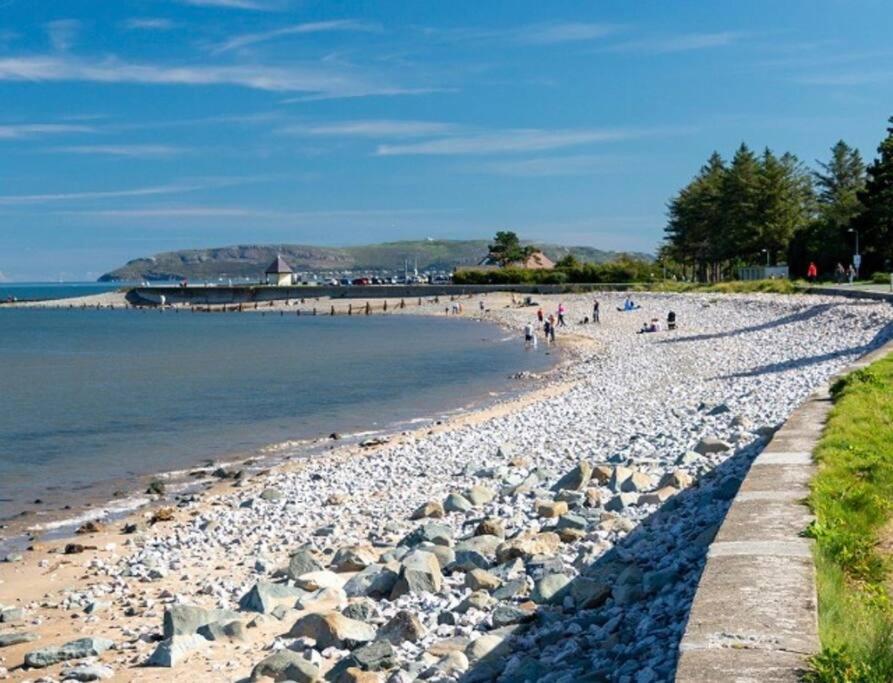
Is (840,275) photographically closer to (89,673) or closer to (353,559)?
(353,559)

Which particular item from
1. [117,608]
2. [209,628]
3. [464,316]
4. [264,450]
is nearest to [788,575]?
[209,628]

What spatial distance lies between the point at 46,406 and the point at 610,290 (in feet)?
246

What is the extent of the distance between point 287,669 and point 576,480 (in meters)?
6.03

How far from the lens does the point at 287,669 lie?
7.18 metres

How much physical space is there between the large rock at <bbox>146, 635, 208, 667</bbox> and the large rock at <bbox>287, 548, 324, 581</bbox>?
69.5 inches

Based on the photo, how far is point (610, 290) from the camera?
3981 inches

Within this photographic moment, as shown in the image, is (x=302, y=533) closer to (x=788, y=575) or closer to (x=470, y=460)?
(x=470, y=460)

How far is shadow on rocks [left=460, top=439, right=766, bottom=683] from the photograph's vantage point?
5680 mm

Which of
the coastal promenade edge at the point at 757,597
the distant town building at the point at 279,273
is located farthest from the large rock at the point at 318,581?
the distant town building at the point at 279,273

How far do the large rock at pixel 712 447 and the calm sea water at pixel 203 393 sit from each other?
1115 centimetres

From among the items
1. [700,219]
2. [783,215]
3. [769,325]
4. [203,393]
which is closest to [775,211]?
[783,215]

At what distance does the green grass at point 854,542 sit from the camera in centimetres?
409

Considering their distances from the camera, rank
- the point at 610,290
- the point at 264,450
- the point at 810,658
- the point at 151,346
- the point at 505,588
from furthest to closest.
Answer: the point at 610,290
the point at 151,346
the point at 264,450
the point at 505,588
the point at 810,658

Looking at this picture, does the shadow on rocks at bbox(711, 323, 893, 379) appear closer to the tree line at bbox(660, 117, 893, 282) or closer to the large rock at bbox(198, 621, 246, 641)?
the large rock at bbox(198, 621, 246, 641)
